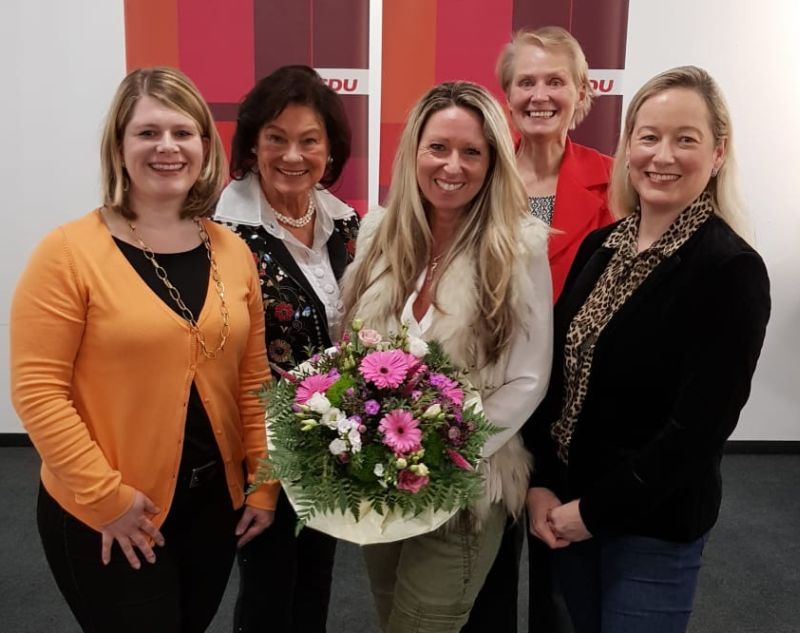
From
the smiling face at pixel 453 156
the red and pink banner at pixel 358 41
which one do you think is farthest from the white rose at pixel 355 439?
the red and pink banner at pixel 358 41

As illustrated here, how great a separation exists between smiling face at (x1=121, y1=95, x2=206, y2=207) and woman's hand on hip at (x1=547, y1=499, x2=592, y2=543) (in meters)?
1.26

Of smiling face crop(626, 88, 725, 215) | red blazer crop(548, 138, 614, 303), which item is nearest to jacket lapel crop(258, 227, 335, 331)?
red blazer crop(548, 138, 614, 303)

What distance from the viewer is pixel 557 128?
2455mm

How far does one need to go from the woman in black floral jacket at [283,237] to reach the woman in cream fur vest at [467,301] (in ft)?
0.71

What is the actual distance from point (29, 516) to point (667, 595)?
3.32 meters

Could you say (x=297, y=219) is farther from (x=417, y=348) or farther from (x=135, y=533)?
(x=135, y=533)

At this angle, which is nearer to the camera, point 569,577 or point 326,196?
point 569,577

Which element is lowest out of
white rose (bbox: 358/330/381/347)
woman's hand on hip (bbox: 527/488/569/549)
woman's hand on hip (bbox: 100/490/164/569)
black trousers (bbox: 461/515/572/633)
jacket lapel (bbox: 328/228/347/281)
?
black trousers (bbox: 461/515/572/633)

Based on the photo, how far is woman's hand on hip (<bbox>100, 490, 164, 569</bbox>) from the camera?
5.12ft

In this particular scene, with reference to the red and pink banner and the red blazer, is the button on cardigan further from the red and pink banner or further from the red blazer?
the red and pink banner

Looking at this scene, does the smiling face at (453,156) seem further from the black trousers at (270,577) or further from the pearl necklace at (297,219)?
the black trousers at (270,577)

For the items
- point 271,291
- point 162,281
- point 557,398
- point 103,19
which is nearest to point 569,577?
point 557,398

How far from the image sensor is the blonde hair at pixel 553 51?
95.6 inches

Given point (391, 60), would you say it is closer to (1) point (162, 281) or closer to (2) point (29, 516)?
→ (1) point (162, 281)
